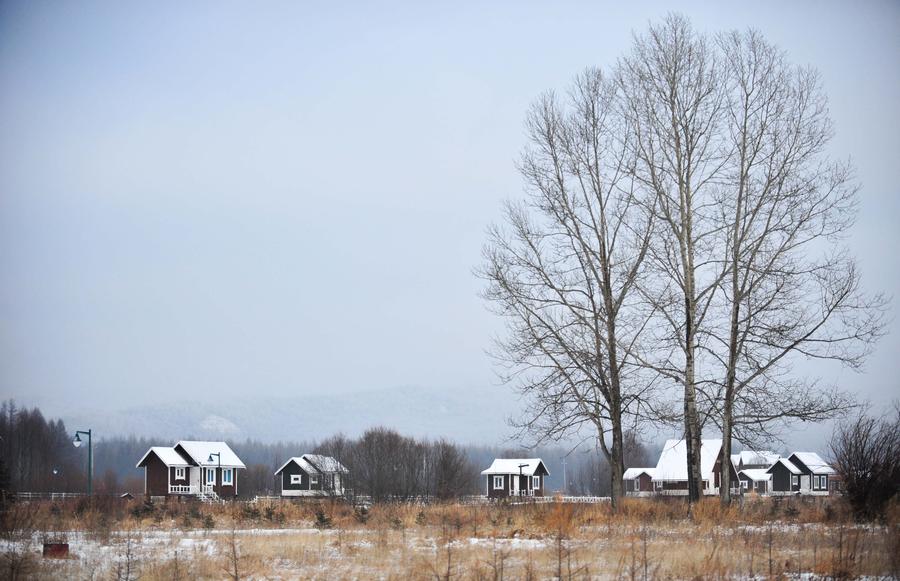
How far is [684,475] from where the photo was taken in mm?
75562

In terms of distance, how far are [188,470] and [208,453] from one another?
239 centimetres

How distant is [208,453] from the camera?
78000 mm

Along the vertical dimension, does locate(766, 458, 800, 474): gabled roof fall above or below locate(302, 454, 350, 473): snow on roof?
below

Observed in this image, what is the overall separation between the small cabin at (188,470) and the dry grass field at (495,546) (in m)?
53.3

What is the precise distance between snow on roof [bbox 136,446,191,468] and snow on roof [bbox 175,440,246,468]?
0.69 metres

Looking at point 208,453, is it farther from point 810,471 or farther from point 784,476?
point 810,471

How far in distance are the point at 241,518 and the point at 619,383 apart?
11616 mm

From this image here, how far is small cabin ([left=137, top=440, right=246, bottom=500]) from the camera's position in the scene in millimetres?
74438

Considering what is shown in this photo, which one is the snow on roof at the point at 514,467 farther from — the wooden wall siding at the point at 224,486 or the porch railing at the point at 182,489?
the porch railing at the point at 182,489

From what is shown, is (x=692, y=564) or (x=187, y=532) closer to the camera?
(x=692, y=564)

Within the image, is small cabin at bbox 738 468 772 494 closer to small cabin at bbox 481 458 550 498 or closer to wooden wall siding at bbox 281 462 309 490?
small cabin at bbox 481 458 550 498

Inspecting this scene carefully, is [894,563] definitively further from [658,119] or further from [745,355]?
[658,119]

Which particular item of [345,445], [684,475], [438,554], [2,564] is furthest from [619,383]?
[684,475]

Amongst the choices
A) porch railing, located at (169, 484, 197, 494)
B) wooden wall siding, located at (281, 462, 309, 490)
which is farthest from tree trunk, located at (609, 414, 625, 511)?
wooden wall siding, located at (281, 462, 309, 490)
